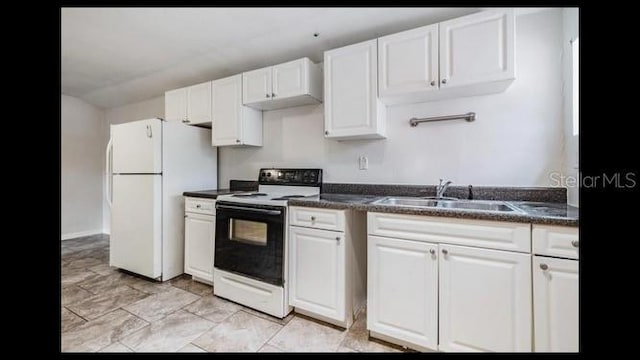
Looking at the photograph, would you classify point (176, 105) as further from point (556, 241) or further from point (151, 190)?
point (556, 241)

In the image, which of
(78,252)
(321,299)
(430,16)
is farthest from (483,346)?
(78,252)

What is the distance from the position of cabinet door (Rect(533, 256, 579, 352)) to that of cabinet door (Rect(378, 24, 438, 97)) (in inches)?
47.6

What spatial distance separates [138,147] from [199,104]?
2.42 ft

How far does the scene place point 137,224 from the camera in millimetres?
2596

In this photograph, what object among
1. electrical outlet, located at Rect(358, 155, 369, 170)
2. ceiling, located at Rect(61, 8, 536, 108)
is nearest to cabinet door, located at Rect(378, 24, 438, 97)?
ceiling, located at Rect(61, 8, 536, 108)

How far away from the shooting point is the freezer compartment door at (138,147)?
2.46 meters

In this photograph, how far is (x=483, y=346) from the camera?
4.37ft

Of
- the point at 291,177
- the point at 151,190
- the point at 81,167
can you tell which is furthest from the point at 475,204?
the point at 81,167

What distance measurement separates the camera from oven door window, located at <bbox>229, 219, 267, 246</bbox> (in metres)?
1.96

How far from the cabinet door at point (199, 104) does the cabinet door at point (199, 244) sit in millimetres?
1047

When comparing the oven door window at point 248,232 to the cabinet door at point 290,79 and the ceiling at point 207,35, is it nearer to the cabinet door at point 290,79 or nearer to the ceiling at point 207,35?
the cabinet door at point 290,79

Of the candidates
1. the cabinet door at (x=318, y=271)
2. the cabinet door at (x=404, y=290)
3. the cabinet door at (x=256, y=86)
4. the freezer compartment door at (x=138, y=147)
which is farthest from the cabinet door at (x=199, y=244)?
the cabinet door at (x=404, y=290)

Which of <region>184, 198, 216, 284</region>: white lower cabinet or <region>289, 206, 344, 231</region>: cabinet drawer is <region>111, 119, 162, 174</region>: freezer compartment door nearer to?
<region>184, 198, 216, 284</region>: white lower cabinet

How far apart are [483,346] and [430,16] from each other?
2.08m
